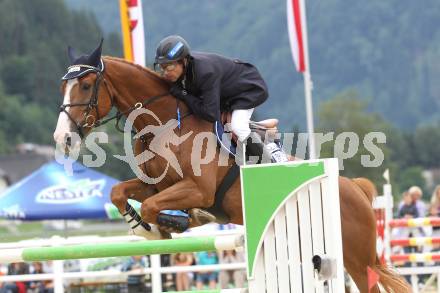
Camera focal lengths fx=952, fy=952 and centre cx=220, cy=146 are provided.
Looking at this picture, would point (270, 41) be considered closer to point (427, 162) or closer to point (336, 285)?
point (427, 162)

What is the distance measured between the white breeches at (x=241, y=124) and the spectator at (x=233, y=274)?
609cm

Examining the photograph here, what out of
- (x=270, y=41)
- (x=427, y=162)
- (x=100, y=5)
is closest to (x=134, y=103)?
(x=427, y=162)

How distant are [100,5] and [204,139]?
18741 cm

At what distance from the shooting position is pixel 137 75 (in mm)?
7273

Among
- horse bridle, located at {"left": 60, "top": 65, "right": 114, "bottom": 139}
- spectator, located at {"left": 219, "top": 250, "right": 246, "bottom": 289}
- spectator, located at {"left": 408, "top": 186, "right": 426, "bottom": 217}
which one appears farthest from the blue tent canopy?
horse bridle, located at {"left": 60, "top": 65, "right": 114, "bottom": 139}

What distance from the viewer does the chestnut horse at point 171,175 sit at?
691 centimetres

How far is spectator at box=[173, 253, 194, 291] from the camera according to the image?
12922 mm

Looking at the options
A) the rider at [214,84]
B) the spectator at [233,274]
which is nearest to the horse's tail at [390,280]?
the rider at [214,84]

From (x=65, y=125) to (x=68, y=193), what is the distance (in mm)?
8212

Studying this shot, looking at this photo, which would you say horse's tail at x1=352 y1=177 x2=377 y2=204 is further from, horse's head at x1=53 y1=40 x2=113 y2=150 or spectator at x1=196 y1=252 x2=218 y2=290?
spectator at x1=196 y1=252 x2=218 y2=290

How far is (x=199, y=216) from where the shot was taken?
732cm

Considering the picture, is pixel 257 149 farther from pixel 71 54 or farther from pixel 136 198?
pixel 71 54

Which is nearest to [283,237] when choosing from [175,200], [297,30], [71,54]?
[175,200]

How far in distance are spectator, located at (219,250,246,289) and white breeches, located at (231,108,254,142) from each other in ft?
20.0
